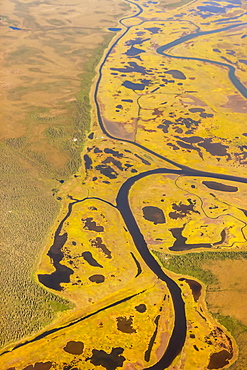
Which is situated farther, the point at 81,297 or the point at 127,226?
the point at 127,226

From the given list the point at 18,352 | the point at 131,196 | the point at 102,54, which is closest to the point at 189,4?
the point at 102,54

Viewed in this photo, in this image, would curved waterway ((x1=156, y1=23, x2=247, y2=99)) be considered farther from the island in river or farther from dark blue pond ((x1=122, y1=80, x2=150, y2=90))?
dark blue pond ((x1=122, y1=80, x2=150, y2=90))

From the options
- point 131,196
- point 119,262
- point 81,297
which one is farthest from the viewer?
point 131,196

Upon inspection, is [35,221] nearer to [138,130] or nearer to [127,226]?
[127,226]

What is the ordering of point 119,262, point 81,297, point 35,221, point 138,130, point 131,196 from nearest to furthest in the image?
point 81,297 < point 119,262 < point 35,221 < point 131,196 < point 138,130

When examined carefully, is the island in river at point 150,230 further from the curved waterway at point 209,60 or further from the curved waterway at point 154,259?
the curved waterway at point 209,60

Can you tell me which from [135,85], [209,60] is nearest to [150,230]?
[135,85]

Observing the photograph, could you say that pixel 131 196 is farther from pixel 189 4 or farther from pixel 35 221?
pixel 189 4
